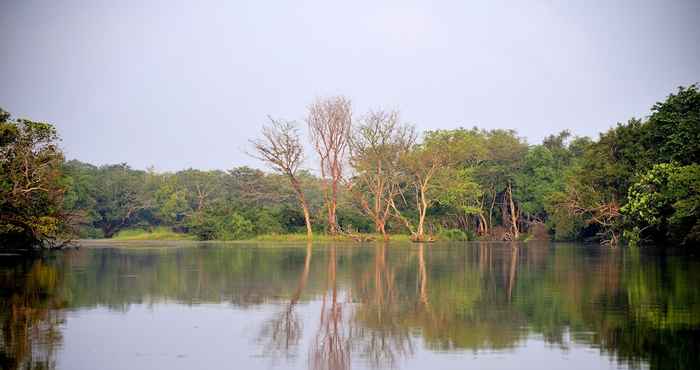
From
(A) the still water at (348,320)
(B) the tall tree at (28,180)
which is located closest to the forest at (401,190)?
(B) the tall tree at (28,180)

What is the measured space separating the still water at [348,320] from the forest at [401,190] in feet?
43.0

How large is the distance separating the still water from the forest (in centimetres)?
1310

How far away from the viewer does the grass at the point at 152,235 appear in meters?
68.1

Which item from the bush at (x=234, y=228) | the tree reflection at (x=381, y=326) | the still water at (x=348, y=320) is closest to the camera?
the still water at (x=348, y=320)

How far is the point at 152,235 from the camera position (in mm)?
70062

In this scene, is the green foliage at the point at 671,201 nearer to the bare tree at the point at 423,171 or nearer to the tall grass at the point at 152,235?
the bare tree at the point at 423,171

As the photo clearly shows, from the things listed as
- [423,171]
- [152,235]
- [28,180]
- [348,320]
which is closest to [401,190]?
[423,171]

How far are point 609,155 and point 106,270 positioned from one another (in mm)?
38366

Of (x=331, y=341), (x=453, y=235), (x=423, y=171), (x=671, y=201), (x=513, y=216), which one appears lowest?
(x=331, y=341)

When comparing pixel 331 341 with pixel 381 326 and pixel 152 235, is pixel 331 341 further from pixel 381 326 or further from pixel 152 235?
pixel 152 235

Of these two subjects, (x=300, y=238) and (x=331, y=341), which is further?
(x=300, y=238)

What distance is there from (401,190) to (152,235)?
23975 millimetres

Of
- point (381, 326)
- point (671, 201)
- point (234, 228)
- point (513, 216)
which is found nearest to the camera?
point (381, 326)

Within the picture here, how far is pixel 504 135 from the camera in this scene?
74000 millimetres
